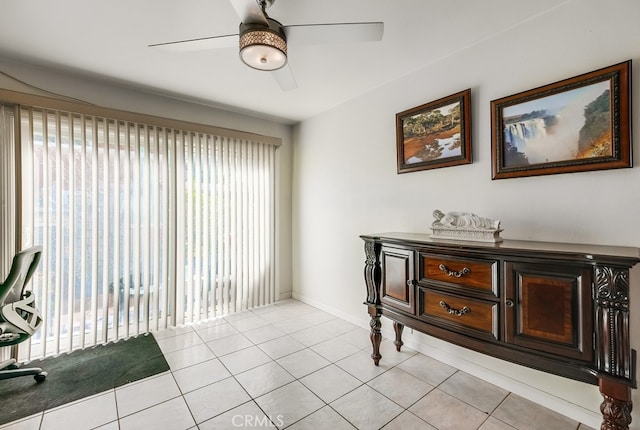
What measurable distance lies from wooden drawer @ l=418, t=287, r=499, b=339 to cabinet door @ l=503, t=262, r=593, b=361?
87mm

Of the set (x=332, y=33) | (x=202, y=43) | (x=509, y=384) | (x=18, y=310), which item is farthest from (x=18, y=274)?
(x=509, y=384)

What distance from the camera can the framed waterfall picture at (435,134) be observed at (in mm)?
2203

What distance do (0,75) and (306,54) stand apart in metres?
2.55

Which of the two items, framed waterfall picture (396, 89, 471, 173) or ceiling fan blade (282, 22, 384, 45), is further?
framed waterfall picture (396, 89, 471, 173)

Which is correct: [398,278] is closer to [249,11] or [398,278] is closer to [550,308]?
[550,308]

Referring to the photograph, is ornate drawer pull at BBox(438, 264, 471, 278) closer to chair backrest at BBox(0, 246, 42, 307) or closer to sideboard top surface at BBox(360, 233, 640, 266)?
sideboard top surface at BBox(360, 233, 640, 266)

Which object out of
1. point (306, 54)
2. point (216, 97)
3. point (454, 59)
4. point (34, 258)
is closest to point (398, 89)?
point (454, 59)

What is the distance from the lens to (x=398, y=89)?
8.93 ft

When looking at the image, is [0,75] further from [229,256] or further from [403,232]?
[403,232]

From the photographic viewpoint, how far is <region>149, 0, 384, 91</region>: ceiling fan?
145 cm

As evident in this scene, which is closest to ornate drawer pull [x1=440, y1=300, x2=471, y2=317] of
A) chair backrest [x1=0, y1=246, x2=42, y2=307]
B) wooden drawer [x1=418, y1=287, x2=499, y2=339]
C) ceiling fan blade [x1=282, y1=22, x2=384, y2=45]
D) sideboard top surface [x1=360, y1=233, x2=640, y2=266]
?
wooden drawer [x1=418, y1=287, x2=499, y2=339]

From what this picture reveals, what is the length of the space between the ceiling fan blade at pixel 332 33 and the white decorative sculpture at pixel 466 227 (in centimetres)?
126

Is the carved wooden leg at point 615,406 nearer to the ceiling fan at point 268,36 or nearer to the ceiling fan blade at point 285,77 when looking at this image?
the ceiling fan at point 268,36

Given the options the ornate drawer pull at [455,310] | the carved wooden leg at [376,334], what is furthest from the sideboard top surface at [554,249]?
the carved wooden leg at [376,334]
